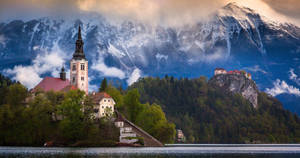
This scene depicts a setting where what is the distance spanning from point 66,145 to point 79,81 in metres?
43.8

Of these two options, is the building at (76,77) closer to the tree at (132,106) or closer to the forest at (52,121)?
the tree at (132,106)

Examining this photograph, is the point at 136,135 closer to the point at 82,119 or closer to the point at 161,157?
the point at 82,119

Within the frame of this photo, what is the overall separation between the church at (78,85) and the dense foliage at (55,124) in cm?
999

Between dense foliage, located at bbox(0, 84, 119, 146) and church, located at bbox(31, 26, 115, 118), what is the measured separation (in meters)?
9.99

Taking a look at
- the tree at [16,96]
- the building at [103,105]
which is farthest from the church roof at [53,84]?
the building at [103,105]

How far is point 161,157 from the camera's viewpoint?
3716 inches

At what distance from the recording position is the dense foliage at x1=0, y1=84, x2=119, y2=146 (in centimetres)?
14050

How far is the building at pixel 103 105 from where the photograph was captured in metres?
161

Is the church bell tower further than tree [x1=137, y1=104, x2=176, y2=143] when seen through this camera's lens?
Yes

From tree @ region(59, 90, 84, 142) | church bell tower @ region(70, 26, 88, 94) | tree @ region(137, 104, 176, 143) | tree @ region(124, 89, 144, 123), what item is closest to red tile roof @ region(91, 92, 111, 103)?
tree @ region(137, 104, 176, 143)

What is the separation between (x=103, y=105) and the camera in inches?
6422

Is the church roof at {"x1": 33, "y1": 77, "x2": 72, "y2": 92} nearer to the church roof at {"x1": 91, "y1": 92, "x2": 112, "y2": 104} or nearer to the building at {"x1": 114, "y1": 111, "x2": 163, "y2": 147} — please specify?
the church roof at {"x1": 91, "y1": 92, "x2": 112, "y2": 104}

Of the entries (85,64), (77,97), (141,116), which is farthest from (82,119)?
(85,64)

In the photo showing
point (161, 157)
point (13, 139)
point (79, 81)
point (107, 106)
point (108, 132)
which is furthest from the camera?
point (79, 81)
